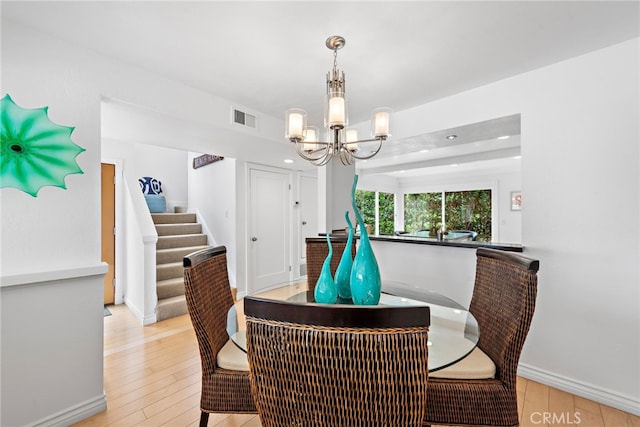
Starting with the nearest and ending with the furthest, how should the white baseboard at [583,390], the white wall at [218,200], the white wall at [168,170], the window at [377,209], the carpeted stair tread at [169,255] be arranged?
the white baseboard at [583,390], the carpeted stair tread at [169,255], the white wall at [218,200], the white wall at [168,170], the window at [377,209]

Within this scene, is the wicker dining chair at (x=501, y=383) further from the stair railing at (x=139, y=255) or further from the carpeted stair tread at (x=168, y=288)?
the carpeted stair tread at (x=168, y=288)

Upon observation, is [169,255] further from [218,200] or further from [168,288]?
[218,200]

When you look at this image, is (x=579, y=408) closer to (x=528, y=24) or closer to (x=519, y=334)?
(x=519, y=334)

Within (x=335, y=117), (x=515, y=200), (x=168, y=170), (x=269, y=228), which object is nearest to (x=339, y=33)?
(x=335, y=117)

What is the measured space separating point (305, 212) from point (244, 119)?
2572 mm

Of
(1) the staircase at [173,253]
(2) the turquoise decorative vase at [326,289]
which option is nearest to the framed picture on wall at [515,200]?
(1) the staircase at [173,253]

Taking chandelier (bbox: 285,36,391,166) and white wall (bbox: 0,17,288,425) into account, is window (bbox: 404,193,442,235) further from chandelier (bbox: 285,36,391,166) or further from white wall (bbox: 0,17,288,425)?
white wall (bbox: 0,17,288,425)

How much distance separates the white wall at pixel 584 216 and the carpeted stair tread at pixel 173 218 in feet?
15.7

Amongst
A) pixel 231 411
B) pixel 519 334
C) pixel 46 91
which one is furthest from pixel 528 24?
pixel 46 91

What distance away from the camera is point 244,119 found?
2797 mm

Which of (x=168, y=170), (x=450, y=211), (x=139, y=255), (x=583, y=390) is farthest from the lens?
(x=450, y=211)

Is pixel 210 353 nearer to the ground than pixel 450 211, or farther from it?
nearer to the ground

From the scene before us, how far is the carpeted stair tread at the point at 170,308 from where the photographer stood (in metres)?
3.28

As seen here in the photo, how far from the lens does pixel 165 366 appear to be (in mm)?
2299
